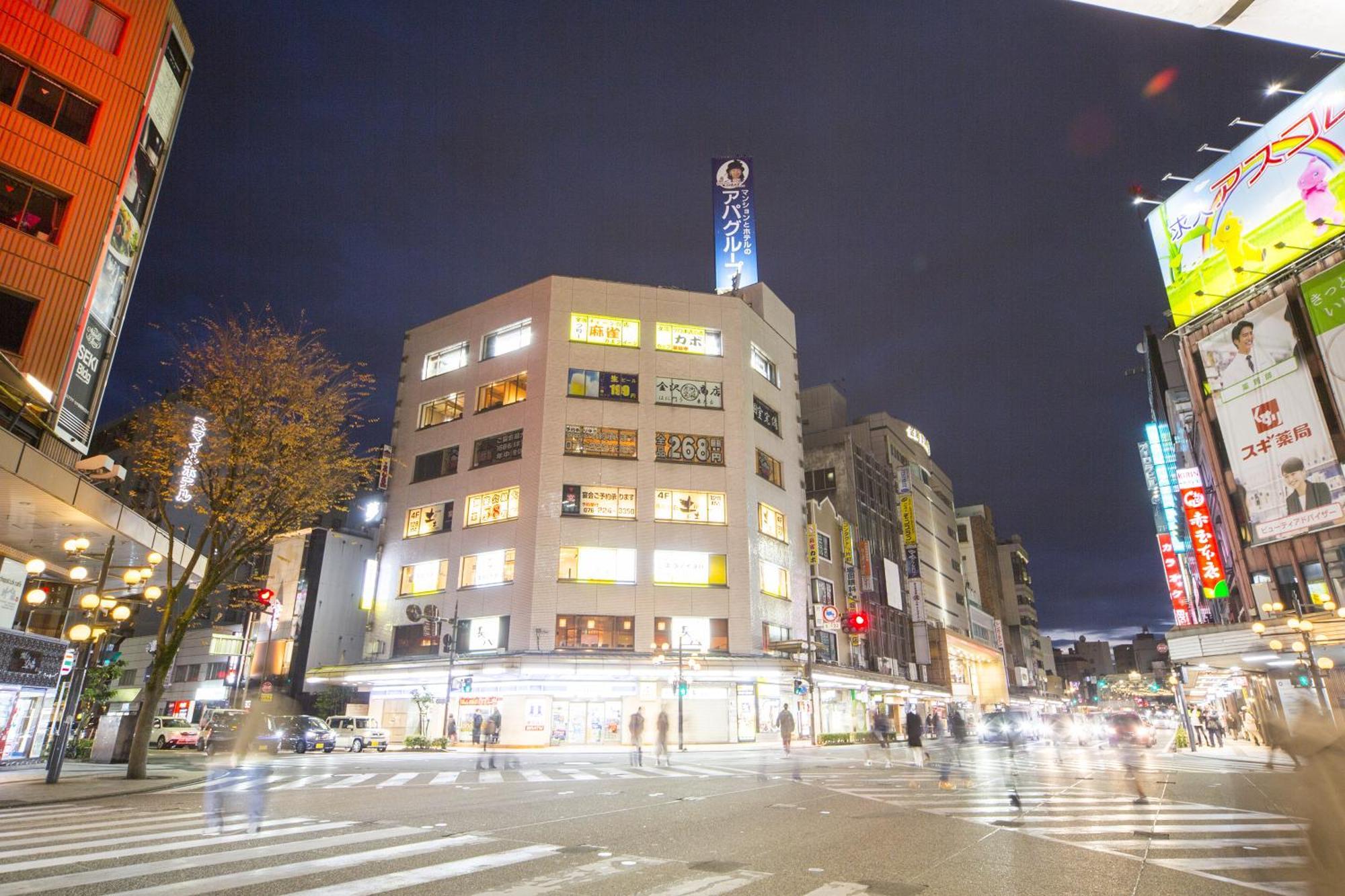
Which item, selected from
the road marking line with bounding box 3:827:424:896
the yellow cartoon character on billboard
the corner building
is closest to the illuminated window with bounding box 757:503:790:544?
the corner building

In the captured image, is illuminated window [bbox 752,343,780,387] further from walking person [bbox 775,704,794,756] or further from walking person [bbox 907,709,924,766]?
walking person [bbox 907,709,924,766]

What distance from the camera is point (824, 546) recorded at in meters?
53.5

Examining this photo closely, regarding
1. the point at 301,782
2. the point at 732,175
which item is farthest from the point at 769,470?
the point at 301,782

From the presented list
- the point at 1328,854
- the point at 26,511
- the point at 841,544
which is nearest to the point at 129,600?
the point at 26,511

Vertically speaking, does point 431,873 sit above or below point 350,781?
above

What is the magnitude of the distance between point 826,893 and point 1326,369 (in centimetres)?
4218

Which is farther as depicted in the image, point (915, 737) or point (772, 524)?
point (772, 524)

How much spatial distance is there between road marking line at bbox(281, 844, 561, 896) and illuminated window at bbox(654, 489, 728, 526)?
1363 inches

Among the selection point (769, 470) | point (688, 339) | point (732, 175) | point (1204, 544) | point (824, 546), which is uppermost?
point (732, 175)

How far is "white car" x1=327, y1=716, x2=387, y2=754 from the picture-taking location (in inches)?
1344

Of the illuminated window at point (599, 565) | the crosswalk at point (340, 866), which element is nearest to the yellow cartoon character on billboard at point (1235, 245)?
the illuminated window at point (599, 565)

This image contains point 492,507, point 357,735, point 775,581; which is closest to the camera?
point 357,735

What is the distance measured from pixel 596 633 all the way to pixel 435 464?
672 inches

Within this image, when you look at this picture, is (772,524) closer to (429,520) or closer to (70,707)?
(429,520)
